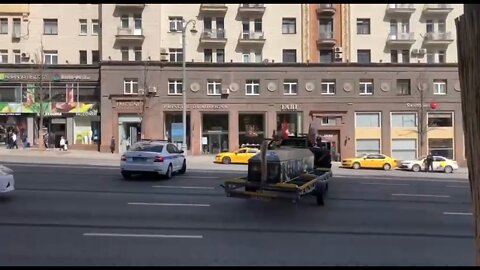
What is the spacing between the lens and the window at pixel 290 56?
44.2 meters

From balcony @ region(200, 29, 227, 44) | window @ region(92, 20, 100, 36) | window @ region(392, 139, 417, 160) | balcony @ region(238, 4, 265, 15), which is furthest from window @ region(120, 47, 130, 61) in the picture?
window @ region(392, 139, 417, 160)

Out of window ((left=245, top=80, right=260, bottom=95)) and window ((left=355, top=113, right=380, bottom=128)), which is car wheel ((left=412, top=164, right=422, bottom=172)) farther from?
window ((left=245, top=80, right=260, bottom=95))

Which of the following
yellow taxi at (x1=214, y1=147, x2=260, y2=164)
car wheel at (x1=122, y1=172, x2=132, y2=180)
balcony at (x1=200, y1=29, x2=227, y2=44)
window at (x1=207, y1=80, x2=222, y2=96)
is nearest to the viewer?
car wheel at (x1=122, y1=172, x2=132, y2=180)

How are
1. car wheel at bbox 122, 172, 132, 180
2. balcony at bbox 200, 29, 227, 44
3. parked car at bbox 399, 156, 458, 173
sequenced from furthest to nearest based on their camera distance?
balcony at bbox 200, 29, 227, 44, parked car at bbox 399, 156, 458, 173, car wheel at bbox 122, 172, 132, 180

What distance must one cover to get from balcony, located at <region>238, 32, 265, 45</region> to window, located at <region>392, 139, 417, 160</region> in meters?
15.0

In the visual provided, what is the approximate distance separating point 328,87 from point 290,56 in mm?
Answer: 4505

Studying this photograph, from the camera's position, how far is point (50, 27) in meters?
44.9

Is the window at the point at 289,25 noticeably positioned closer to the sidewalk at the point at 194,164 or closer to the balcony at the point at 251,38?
the balcony at the point at 251,38

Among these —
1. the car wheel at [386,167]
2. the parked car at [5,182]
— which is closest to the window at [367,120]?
the car wheel at [386,167]

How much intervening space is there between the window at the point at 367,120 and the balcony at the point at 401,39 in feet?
22.2

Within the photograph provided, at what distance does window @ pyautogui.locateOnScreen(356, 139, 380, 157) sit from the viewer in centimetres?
4338

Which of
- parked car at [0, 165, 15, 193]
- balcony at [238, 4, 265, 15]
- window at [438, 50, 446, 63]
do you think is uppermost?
balcony at [238, 4, 265, 15]

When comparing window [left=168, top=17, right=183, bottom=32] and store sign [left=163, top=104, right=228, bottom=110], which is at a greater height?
window [left=168, top=17, right=183, bottom=32]

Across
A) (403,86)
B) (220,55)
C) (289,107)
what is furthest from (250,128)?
(403,86)
